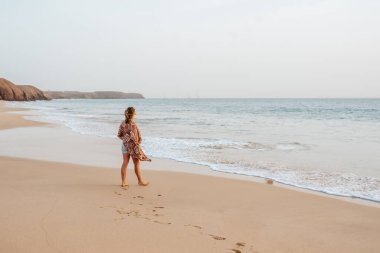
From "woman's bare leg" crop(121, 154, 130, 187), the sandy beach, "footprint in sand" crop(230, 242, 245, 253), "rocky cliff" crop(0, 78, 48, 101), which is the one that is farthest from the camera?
"rocky cliff" crop(0, 78, 48, 101)

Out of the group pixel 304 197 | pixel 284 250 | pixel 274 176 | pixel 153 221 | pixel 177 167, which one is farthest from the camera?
pixel 177 167

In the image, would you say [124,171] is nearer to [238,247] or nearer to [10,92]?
[238,247]

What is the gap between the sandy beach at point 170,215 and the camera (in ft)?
13.4

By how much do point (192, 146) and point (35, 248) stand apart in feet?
32.2

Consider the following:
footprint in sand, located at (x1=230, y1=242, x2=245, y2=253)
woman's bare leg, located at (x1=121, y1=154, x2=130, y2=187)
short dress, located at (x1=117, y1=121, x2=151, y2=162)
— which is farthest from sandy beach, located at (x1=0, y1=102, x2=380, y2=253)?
short dress, located at (x1=117, y1=121, x2=151, y2=162)

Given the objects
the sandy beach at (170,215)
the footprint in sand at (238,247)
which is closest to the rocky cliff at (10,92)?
the sandy beach at (170,215)

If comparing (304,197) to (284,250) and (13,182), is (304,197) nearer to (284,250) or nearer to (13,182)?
(284,250)

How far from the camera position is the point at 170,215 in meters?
5.14

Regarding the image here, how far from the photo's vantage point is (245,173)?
8.69m

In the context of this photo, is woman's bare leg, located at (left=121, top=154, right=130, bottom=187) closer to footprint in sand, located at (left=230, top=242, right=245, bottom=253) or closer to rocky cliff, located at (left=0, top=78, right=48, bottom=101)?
footprint in sand, located at (left=230, top=242, right=245, bottom=253)

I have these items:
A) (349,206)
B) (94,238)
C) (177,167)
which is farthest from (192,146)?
(94,238)

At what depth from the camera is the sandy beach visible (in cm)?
409

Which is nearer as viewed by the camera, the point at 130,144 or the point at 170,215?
the point at 170,215

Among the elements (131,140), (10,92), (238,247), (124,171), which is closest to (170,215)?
(238,247)
